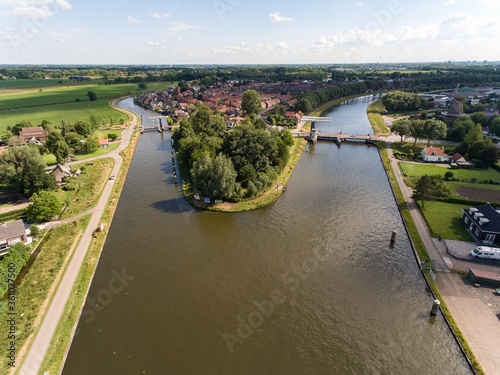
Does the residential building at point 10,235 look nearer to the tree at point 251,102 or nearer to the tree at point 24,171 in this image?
the tree at point 24,171

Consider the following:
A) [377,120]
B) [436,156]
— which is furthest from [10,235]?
[377,120]

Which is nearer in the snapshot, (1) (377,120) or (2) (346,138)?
(2) (346,138)

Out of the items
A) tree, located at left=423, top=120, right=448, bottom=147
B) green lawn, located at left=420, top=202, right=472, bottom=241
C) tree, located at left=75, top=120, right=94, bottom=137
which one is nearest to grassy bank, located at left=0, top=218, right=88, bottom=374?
green lawn, located at left=420, top=202, right=472, bottom=241

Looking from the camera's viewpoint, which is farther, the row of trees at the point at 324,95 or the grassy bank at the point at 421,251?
the row of trees at the point at 324,95

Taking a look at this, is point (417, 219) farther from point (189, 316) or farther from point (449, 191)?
point (189, 316)

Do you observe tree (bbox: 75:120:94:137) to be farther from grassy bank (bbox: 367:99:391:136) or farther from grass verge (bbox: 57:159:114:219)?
grassy bank (bbox: 367:99:391:136)

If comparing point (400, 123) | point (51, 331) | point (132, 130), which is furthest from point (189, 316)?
point (132, 130)

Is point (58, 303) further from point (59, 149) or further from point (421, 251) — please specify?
point (59, 149)

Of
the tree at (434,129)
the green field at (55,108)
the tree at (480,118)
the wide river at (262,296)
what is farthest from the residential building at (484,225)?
the green field at (55,108)
